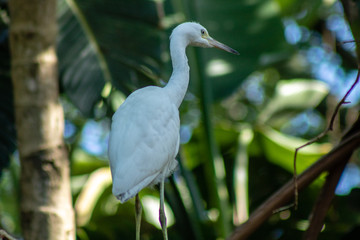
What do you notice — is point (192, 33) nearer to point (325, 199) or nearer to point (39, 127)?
point (39, 127)

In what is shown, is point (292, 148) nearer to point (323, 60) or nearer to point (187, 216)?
point (187, 216)

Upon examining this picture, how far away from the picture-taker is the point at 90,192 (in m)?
3.16

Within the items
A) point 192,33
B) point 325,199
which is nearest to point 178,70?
point 192,33

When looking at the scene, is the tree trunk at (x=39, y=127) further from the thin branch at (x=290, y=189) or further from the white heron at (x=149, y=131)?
the thin branch at (x=290, y=189)

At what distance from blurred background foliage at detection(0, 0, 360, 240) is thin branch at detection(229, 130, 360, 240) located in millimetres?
351

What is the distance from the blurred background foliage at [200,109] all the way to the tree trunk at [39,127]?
18.8 inches

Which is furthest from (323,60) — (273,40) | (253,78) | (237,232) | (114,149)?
(114,149)

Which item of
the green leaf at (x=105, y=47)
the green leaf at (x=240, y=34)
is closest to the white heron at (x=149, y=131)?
the green leaf at (x=105, y=47)

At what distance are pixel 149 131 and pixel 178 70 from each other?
0.23 meters

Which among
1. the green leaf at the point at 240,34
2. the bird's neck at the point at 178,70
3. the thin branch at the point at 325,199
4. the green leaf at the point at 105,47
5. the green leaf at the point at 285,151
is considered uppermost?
the bird's neck at the point at 178,70

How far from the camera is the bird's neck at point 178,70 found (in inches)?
66.8

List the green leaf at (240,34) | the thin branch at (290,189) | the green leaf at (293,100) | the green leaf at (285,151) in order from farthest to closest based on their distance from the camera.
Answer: the green leaf at (293,100), the green leaf at (240,34), the green leaf at (285,151), the thin branch at (290,189)

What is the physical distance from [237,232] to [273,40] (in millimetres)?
1735

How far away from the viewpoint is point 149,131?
164cm
